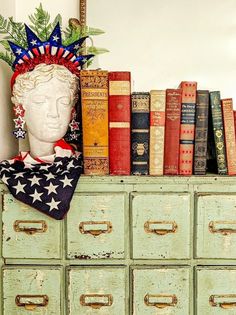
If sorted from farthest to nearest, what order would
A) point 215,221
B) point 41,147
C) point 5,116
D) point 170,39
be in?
point 170,39 → point 5,116 → point 41,147 → point 215,221

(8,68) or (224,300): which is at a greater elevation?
(8,68)

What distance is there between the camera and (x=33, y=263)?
1337 mm

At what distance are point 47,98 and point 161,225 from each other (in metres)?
0.56

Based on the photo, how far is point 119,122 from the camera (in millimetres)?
1331

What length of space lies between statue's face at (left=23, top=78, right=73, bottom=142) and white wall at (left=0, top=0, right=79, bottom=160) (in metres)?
0.20

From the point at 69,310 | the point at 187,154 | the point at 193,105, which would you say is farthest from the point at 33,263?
the point at 193,105

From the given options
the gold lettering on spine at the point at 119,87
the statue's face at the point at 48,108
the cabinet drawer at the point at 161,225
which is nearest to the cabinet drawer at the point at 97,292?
the cabinet drawer at the point at 161,225

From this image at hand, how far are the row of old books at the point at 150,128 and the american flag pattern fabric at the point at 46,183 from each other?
0.24 feet

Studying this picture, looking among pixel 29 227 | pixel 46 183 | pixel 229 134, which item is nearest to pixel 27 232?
pixel 29 227

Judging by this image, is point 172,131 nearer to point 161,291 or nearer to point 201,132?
point 201,132

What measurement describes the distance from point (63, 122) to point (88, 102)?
0.12 metres

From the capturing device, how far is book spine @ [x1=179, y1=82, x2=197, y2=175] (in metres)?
1.34

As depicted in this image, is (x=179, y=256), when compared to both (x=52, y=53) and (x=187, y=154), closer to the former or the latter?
(x=187, y=154)

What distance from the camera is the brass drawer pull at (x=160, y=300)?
1317 mm
